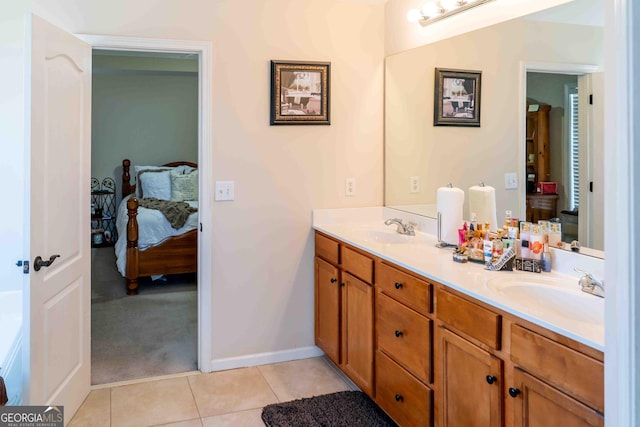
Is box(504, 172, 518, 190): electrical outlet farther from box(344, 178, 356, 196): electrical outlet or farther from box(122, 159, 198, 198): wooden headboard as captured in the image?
box(122, 159, 198, 198): wooden headboard

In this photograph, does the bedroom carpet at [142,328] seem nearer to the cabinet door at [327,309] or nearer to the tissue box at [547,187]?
the cabinet door at [327,309]

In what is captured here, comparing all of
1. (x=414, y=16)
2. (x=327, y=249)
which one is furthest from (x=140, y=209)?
(x=414, y=16)

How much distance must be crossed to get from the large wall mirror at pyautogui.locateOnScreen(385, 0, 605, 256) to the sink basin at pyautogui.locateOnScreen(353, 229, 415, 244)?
0.70 feet

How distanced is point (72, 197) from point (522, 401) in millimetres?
2251

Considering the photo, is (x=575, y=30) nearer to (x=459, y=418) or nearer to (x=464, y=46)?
(x=464, y=46)

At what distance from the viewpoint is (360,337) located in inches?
105

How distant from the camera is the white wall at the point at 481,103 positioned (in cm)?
221

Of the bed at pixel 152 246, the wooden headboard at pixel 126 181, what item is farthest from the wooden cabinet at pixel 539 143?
the wooden headboard at pixel 126 181

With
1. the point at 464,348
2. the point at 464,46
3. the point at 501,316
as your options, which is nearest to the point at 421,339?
the point at 464,348

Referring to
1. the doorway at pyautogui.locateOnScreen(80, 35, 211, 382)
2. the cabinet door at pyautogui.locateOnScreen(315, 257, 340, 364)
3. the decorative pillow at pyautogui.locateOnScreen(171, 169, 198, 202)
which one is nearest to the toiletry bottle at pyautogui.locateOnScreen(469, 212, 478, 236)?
the cabinet door at pyautogui.locateOnScreen(315, 257, 340, 364)

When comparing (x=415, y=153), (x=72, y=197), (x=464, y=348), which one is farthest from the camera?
(x=415, y=153)

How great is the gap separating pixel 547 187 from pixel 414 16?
139cm

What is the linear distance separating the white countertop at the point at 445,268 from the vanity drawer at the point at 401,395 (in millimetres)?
489

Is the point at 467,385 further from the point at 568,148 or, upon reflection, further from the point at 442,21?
the point at 442,21
